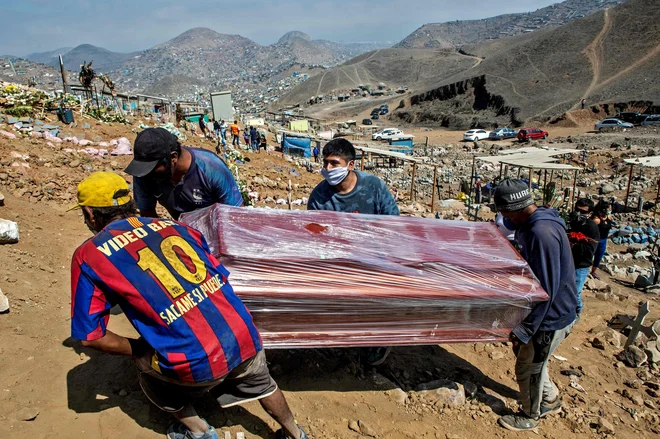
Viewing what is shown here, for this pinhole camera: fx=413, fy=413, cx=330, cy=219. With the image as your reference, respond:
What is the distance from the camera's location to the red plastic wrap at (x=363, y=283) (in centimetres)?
220

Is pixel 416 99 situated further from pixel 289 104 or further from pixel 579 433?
pixel 579 433

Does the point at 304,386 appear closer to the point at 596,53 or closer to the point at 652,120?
the point at 652,120

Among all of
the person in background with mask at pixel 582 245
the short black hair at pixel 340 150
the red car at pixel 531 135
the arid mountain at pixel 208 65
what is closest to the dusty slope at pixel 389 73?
the arid mountain at pixel 208 65

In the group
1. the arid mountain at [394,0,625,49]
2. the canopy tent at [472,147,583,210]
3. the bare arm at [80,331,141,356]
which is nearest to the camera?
the bare arm at [80,331,141,356]

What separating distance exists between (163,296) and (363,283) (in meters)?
1.07

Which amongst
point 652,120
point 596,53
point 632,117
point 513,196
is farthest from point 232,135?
point 596,53

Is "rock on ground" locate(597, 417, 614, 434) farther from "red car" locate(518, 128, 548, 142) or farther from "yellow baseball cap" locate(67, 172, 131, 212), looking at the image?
"red car" locate(518, 128, 548, 142)

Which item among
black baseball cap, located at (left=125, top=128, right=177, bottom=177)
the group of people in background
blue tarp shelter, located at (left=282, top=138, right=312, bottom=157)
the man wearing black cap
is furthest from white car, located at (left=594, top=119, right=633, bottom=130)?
black baseball cap, located at (left=125, top=128, right=177, bottom=177)

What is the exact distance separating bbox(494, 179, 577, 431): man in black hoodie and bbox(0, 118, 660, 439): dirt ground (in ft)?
1.11

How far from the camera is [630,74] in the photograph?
3603 cm

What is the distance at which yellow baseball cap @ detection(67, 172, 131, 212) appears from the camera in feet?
5.95

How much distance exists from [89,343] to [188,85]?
110m

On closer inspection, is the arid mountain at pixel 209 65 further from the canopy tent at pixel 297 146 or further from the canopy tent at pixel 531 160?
the canopy tent at pixel 531 160

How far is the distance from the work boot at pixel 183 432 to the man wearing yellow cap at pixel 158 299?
0.29m
